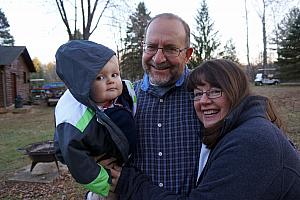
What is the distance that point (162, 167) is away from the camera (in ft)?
7.22

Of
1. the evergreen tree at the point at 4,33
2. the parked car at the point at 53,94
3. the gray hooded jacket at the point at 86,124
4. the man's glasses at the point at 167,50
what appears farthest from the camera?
the evergreen tree at the point at 4,33

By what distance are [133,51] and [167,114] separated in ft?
126

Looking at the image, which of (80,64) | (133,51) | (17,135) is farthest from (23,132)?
(133,51)

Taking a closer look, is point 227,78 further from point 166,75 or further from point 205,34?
point 205,34

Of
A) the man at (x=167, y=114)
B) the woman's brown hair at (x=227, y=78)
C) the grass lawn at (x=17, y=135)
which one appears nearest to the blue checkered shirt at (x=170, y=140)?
the man at (x=167, y=114)

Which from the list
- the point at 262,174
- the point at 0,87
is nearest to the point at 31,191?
the point at 262,174

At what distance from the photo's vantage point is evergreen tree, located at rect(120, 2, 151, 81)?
126ft

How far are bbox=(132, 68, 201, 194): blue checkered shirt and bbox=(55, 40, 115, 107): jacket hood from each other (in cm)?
55

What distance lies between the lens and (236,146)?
1.54 meters

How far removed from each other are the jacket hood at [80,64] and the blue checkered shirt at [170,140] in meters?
0.55

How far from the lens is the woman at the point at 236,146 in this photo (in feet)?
4.83

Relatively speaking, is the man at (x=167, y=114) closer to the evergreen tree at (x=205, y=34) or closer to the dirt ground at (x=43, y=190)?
the dirt ground at (x=43, y=190)

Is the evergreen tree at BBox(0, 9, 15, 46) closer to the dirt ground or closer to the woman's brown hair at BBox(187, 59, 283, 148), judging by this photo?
the dirt ground

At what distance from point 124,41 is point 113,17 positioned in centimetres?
1748
